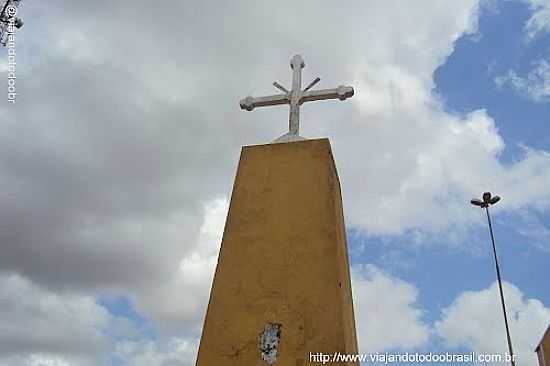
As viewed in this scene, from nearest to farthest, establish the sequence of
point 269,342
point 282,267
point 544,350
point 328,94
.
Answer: point 269,342
point 282,267
point 328,94
point 544,350

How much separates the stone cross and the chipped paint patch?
6.75ft

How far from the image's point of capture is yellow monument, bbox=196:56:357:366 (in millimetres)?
4734

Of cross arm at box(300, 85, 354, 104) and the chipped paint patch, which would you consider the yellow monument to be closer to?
the chipped paint patch

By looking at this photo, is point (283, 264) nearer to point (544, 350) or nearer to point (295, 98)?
point (295, 98)

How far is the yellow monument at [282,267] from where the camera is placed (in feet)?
15.5

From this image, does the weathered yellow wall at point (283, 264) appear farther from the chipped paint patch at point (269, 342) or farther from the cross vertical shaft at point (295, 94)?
the cross vertical shaft at point (295, 94)

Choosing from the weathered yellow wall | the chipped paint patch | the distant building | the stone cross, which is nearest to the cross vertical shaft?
the stone cross

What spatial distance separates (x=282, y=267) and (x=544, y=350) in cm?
837

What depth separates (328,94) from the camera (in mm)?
6340

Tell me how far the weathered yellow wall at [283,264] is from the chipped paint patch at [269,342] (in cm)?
4

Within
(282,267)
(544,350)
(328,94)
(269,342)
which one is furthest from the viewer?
(544,350)

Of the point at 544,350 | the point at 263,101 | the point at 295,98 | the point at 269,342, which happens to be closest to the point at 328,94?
the point at 295,98

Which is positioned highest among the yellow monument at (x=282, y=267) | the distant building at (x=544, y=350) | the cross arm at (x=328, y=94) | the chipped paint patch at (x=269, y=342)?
the cross arm at (x=328, y=94)

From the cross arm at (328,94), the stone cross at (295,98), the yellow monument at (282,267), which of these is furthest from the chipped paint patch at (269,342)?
the cross arm at (328,94)
